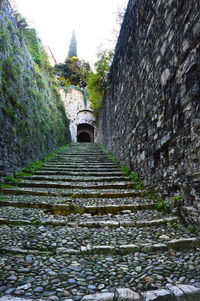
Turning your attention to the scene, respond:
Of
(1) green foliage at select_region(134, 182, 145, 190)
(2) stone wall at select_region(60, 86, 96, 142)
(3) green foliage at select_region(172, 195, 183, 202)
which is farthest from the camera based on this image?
(2) stone wall at select_region(60, 86, 96, 142)

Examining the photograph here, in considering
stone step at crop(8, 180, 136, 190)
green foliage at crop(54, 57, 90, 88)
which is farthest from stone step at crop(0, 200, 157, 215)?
green foliage at crop(54, 57, 90, 88)

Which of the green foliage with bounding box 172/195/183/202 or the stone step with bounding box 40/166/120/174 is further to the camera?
the stone step with bounding box 40/166/120/174

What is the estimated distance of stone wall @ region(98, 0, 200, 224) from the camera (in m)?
1.86

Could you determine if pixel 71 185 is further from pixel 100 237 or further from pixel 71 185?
pixel 100 237

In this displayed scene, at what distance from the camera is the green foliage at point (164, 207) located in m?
2.41

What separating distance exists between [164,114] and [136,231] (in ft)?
5.39

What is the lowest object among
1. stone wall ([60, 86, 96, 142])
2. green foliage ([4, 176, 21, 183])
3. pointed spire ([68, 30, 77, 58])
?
green foliage ([4, 176, 21, 183])

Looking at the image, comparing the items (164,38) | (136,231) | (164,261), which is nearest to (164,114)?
(164,38)

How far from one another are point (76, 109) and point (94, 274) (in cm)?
1845

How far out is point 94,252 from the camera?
5.52ft

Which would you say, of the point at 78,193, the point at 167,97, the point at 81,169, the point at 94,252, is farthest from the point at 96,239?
the point at 81,169

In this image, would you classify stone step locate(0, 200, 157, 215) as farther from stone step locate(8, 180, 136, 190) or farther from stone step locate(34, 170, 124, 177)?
stone step locate(34, 170, 124, 177)

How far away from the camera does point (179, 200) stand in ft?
7.09

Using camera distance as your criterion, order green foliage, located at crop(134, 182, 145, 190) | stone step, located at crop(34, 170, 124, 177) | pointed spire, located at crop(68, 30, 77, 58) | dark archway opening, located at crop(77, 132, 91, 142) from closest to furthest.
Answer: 1. green foliage, located at crop(134, 182, 145, 190)
2. stone step, located at crop(34, 170, 124, 177)
3. dark archway opening, located at crop(77, 132, 91, 142)
4. pointed spire, located at crop(68, 30, 77, 58)
